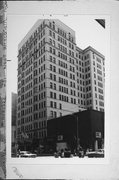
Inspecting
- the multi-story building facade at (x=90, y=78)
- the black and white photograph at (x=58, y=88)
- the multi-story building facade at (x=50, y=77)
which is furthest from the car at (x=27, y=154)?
the multi-story building facade at (x=90, y=78)

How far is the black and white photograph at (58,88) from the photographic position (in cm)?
324

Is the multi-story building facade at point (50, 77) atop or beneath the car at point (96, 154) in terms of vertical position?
atop

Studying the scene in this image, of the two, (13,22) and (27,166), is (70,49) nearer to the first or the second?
(13,22)

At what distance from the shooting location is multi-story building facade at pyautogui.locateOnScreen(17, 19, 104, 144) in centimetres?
330

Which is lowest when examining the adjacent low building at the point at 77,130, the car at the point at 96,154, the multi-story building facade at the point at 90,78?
Answer: the car at the point at 96,154

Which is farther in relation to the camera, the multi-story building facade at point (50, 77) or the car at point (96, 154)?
the multi-story building facade at point (50, 77)

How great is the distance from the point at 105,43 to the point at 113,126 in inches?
47.4

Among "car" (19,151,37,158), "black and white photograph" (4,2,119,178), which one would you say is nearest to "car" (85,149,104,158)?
"black and white photograph" (4,2,119,178)

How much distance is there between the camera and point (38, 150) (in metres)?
3.28

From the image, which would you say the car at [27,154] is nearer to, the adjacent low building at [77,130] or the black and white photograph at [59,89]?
the black and white photograph at [59,89]

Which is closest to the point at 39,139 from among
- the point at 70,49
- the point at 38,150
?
the point at 38,150

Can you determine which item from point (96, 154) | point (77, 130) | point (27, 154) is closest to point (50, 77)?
point (77, 130)

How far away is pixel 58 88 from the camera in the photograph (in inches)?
132

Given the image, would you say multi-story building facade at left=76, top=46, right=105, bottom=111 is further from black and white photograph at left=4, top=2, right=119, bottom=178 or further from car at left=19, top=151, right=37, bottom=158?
car at left=19, top=151, right=37, bottom=158
